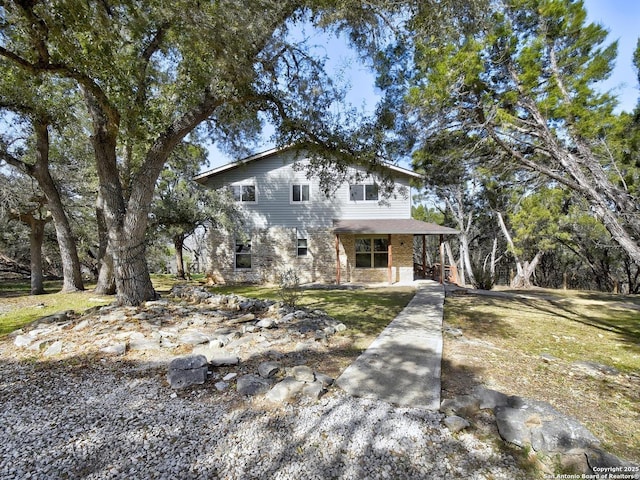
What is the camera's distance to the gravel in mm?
2152

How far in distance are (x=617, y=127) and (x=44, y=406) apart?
10485mm

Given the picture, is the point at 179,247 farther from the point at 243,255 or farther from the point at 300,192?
the point at 300,192

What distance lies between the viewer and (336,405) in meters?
3.00

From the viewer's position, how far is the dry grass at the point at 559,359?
2.96 m

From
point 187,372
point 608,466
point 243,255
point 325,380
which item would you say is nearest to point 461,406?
point 608,466

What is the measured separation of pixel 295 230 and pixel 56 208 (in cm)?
893

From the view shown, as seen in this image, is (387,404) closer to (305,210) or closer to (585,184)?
(585,184)

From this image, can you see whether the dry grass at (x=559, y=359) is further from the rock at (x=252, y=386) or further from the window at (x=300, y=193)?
the window at (x=300, y=193)

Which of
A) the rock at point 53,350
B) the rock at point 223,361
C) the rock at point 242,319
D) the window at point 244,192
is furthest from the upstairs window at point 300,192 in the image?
the rock at point 223,361

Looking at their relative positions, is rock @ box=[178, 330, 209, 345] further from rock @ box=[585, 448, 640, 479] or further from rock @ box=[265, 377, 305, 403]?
rock @ box=[585, 448, 640, 479]

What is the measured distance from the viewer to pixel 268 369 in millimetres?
3586

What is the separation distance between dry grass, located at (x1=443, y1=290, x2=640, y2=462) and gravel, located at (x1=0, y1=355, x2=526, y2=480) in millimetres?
1016

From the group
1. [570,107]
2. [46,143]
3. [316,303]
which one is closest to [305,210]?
[316,303]

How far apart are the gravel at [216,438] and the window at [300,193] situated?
12.1 metres
